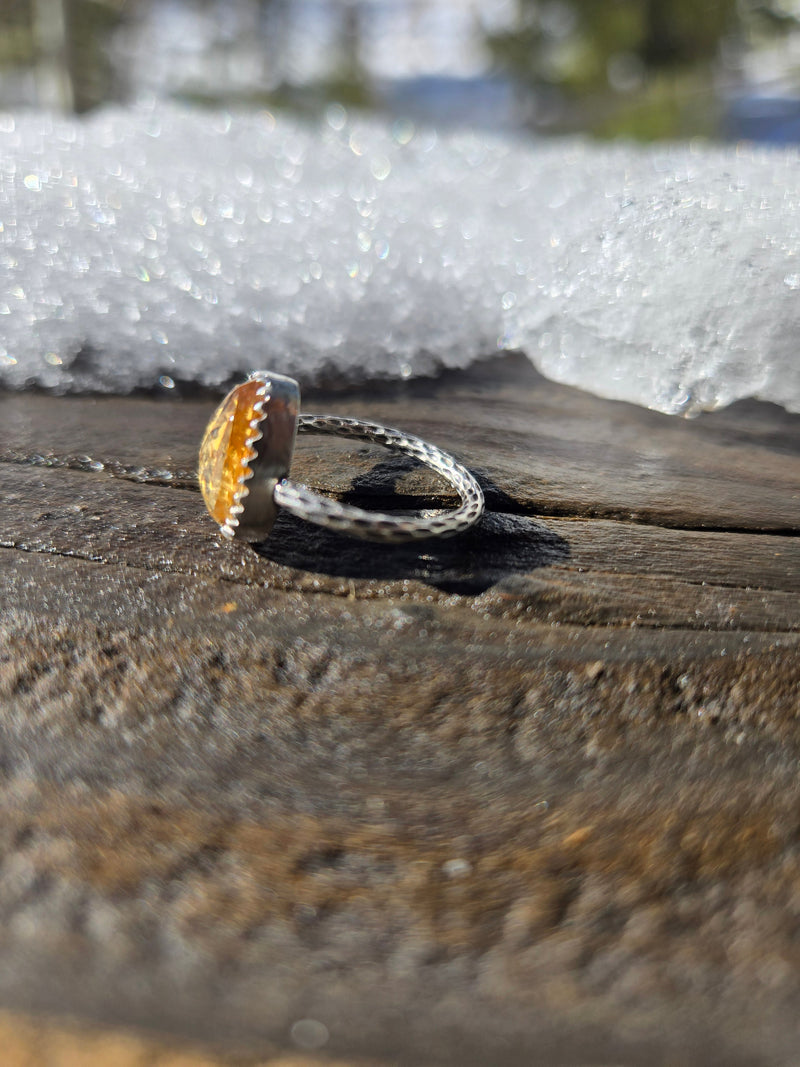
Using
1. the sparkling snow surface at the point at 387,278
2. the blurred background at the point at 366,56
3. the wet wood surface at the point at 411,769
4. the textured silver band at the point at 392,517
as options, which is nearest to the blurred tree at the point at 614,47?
the blurred background at the point at 366,56

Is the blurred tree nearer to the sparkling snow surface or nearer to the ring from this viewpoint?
the sparkling snow surface

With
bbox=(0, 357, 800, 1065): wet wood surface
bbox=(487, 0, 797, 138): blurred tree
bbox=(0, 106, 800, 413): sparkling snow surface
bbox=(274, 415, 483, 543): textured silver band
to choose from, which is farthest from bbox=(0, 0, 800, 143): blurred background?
bbox=(0, 357, 800, 1065): wet wood surface

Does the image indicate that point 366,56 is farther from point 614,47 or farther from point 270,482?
point 270,482

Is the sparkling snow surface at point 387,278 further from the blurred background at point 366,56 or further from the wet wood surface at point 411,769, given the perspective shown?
the blurred background at point 366,56

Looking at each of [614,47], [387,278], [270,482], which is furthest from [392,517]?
[614,47]

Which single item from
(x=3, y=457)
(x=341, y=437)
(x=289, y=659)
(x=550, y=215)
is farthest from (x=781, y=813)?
(x=550, y=215)

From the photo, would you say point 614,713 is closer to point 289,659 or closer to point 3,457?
point 289,659

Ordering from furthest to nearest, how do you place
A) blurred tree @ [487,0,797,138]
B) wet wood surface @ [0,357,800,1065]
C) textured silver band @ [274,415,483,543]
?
blurred tree @ [487,0,797,138] → textured silver band @ [274,415,483,543] → wet wood surface @ [0,357,800,1065]
